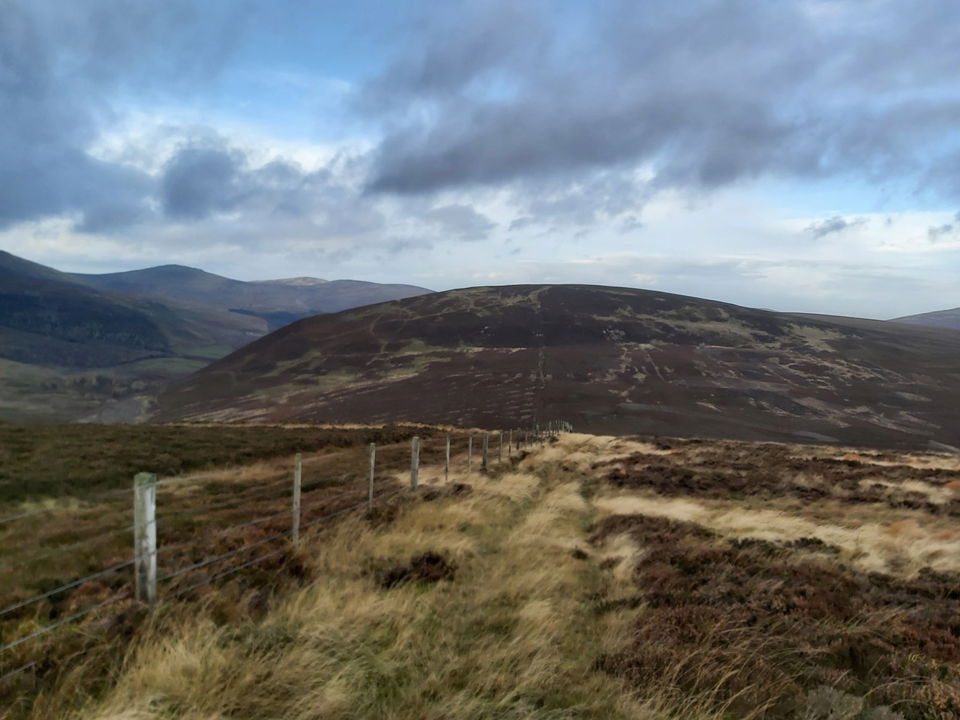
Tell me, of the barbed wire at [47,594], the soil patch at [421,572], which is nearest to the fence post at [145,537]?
the barbed wire at [47,594]

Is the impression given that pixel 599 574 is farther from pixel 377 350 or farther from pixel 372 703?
pixel 377 350

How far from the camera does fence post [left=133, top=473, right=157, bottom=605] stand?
6.52 m

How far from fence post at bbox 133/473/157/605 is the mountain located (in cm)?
7289

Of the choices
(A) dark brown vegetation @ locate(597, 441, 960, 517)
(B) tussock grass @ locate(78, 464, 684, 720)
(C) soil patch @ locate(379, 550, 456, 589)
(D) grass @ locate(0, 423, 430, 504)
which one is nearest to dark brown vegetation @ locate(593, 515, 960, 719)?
(B) tussock grass @ locate(78, 464, 684, 720)

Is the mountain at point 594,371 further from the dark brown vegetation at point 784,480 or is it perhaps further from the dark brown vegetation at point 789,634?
the dark brown vegetation at point 789,634

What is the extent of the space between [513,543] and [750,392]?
96637mm

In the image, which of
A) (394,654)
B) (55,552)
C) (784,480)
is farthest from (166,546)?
(784,480)

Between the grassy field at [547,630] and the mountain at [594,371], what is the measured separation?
219 ft

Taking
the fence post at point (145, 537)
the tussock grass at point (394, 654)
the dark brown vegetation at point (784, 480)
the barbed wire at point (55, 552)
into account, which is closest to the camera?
the tussock grass at point (394, 654)

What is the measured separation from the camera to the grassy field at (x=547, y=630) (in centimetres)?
489

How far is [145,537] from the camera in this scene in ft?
21.9

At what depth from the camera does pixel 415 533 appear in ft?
36.0

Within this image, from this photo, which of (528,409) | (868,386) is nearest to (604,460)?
(528,409)

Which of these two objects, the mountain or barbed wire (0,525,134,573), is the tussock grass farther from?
the mountain
